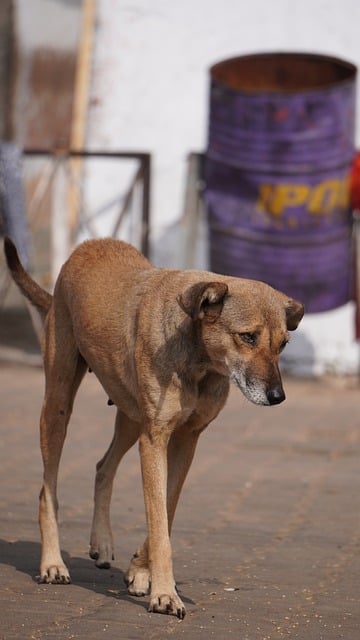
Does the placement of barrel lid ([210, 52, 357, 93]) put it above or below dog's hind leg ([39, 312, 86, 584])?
above

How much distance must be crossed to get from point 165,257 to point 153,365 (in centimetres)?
780

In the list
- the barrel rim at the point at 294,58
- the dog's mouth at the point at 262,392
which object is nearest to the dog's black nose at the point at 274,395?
the dog's mouth at the point at 262,392

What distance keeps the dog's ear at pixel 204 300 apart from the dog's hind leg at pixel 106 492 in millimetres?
1142

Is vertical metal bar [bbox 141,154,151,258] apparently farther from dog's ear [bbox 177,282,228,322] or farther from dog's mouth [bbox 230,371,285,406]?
dog's mouth [bbox 230,371,285,406]

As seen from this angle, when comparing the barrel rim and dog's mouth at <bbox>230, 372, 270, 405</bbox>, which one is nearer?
dog's mouth at <bbox>230, 372, 270, 405</bbox>

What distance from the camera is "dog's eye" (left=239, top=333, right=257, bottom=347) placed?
5.54 meters

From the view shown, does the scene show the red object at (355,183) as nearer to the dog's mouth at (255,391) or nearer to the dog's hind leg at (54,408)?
the dog's hind leg at (54,408)

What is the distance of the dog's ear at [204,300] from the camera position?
5.55 metres

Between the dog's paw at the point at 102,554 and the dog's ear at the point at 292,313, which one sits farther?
the dog's paw at the point at 102,554

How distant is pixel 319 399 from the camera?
12.1 metres

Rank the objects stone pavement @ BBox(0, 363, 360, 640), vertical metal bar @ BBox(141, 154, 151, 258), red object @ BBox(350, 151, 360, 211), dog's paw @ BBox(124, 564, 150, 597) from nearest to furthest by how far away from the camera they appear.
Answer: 1. stone pavement @ BBox(0, 363, 360, 640)
2. dog's paw @ BBox(124, 564, 150, 597)
3. red object @ BBox(350, 151, 360, 211)
4. vertical metal bar @ BBox(141, 154, 151, 258)

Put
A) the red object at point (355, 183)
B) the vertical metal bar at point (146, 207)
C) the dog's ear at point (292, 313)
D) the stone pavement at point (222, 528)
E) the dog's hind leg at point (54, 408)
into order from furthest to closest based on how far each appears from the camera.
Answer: the vertical metal bar at point (146, 207) < the red object at point (355, 183) < the dog's hind leg at point (54, 408) < the dog's ear at point (292, 313) < the stone pavement at point (222, 528)

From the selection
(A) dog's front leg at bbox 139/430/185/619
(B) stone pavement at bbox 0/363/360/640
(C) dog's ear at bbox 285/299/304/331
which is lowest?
(B) stone pavement at bbox 0/363/360/640

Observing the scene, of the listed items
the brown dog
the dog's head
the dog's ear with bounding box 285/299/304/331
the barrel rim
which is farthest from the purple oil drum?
the dog's head
